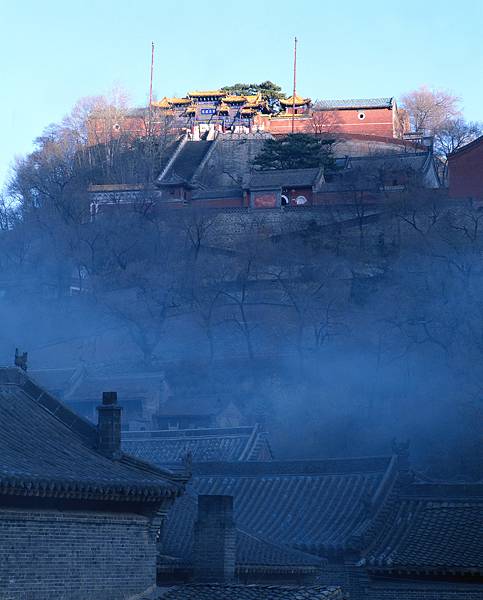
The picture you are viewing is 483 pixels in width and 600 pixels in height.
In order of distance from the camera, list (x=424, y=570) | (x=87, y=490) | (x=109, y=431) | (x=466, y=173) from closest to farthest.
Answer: (x=87, y=490) → (x=109, y=431) → (x=424, y=570) → (x=466, y=173)

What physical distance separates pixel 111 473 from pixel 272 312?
4430 centimetres

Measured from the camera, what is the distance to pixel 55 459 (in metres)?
18.0

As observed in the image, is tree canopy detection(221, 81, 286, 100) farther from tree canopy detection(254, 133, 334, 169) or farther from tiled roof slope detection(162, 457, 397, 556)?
tiled roof slope detection(162, 457, 397, 556)

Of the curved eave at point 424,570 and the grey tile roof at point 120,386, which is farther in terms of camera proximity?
the grey tile roof at point 120,386

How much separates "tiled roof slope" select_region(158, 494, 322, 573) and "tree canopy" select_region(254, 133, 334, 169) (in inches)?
2179

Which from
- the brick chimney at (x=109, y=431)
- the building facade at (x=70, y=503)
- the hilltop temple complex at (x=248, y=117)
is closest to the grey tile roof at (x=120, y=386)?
the building facade at (x=70, y=503)

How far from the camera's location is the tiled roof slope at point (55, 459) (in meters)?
16.8

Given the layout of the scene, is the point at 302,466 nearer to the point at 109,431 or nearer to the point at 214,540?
the point at 214,540

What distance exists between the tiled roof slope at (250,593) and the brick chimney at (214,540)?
124 centimetres

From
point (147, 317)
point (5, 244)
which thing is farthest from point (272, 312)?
point (5, 244)

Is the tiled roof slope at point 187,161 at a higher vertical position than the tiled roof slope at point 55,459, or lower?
higher

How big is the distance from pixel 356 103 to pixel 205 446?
59.2 m

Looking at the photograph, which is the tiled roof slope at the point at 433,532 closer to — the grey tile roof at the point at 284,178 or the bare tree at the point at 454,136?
the grey tile roof at the point at 284,178

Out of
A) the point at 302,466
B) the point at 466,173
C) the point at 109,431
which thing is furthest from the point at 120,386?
the point at 109,431
